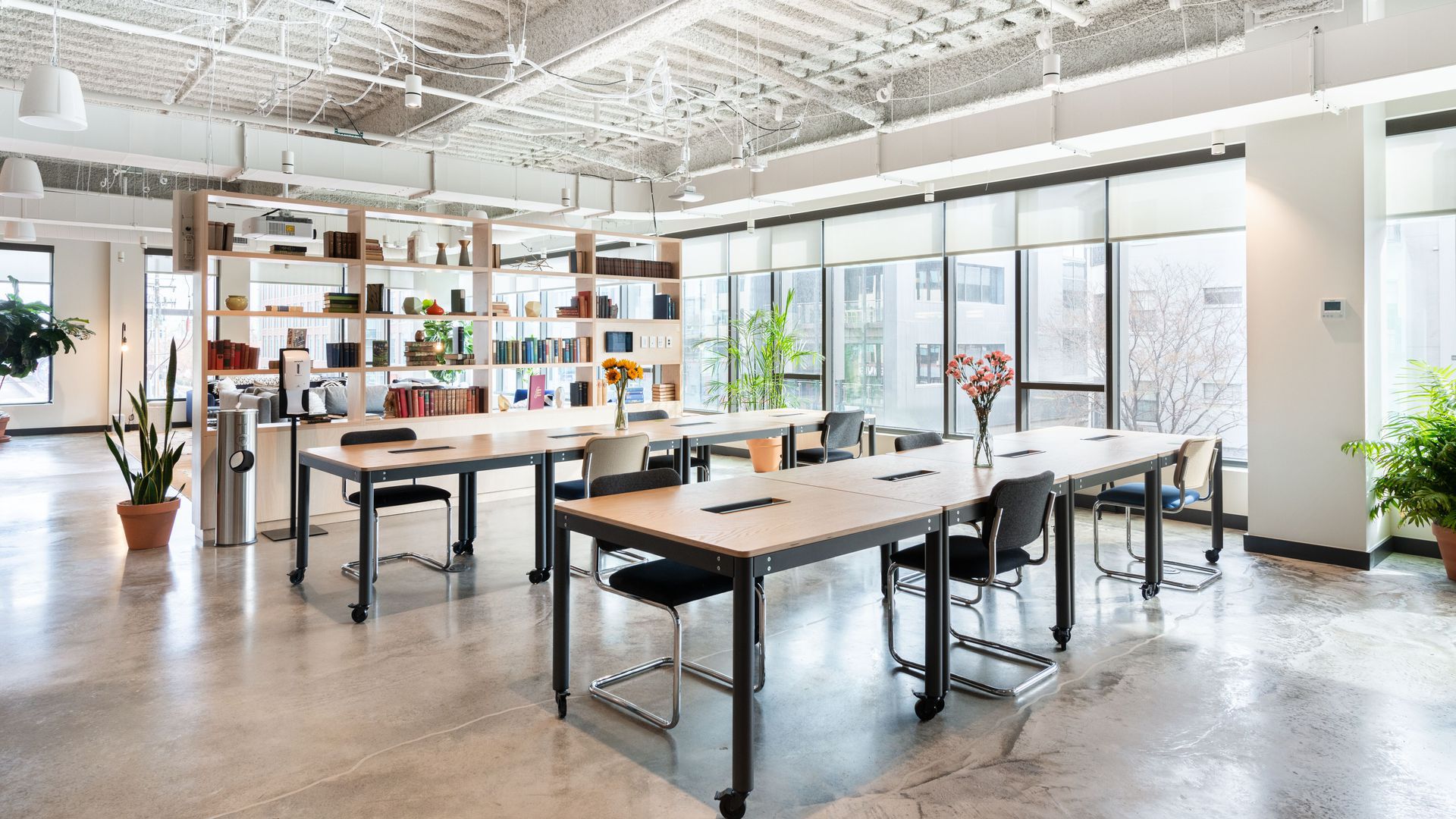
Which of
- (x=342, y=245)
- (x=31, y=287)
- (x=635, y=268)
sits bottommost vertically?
(x=342, y=245)

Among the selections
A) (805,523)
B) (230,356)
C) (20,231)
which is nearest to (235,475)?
(230,356)

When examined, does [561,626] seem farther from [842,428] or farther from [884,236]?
[884,236]

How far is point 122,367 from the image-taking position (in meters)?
14.0

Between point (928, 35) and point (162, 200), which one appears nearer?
point (928, 35)

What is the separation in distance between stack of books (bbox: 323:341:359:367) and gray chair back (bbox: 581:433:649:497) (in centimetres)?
284

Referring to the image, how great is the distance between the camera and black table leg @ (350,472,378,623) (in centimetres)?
449

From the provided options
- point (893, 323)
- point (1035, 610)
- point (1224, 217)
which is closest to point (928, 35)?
point (1224, 217)

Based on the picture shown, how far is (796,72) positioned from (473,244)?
3173 millimetres

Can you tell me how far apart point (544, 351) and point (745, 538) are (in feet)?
19.5

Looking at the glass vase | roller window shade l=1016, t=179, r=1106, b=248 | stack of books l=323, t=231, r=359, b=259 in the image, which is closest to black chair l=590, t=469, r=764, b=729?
the glass vase

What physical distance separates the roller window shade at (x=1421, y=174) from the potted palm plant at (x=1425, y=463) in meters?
1.08

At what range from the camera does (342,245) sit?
23.4ft

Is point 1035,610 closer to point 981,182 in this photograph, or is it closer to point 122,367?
point 981,182

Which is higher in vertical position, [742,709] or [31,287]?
[31,287]
